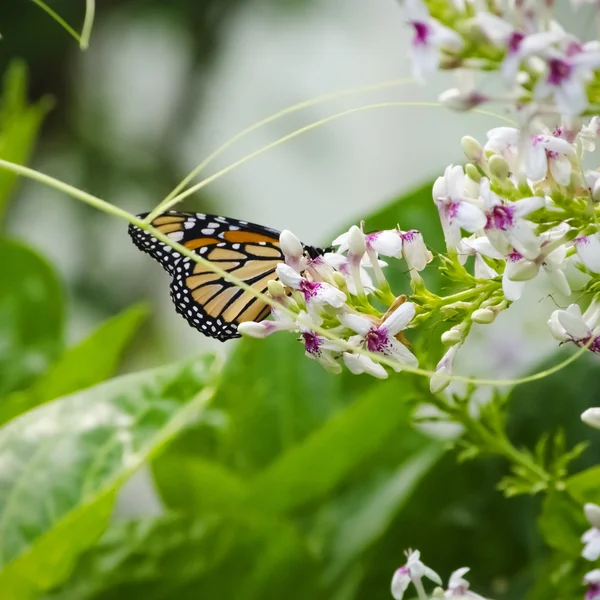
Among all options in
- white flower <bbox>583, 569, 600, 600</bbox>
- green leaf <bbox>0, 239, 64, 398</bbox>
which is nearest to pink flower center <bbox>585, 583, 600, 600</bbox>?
white flower <bbox>583, 569, 600, 600</bbox>

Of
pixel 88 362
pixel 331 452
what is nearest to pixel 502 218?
pixel 331 452

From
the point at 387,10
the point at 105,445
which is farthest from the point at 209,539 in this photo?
the point at 387,10

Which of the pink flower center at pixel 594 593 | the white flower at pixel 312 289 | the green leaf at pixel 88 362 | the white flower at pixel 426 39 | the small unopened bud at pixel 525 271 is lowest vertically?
the pink flower center at pixel 594 593

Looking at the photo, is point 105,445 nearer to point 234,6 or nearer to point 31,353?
point 31,353

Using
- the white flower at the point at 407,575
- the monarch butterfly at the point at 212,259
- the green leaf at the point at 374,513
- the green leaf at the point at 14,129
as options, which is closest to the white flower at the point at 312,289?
the white flower at the point at 407,575

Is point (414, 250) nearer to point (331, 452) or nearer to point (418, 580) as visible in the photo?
point (418, 580)

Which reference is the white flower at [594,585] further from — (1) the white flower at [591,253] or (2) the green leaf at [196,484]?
(2) the green leaf at [196,484]

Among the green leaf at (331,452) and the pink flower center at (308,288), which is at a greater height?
the pink flower center at (308,288)
